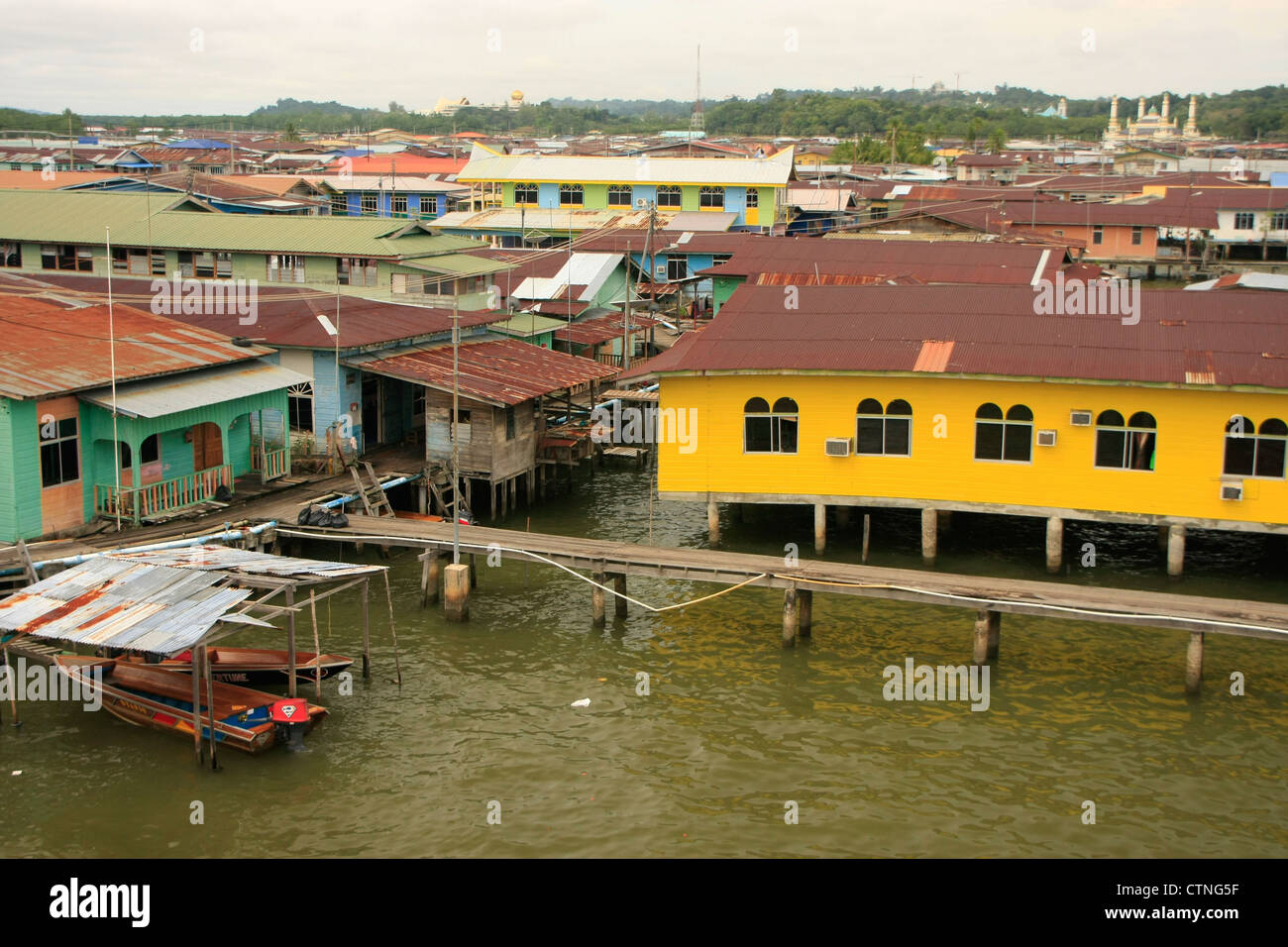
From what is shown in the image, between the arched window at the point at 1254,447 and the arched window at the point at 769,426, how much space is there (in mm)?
9464

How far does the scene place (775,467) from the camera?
30016 millimetres

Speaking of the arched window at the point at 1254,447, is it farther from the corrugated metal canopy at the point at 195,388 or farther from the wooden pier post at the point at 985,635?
the corrugated metal canopy at the point at 195,388

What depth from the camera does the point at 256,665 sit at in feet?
72.4

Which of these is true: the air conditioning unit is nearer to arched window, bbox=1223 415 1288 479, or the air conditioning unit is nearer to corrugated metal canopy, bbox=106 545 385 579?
arched window, bbox=1223 415 1288 479

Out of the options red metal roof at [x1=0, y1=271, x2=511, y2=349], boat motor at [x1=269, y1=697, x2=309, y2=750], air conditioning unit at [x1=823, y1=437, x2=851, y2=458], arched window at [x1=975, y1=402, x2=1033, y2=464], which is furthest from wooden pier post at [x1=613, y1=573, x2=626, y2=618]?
red metal roof at [x1=0, y1=271, x2=511, y2=349]

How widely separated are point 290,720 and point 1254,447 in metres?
20.7

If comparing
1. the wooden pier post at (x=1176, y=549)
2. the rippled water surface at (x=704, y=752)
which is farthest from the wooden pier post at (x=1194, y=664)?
the wooden pier post at (x=1176, y=549)

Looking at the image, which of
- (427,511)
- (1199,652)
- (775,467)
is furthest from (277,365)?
(1199,652)

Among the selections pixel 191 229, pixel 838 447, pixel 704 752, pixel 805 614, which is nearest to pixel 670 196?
pixel 191 229

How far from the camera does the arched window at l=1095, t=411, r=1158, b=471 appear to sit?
92.4 feet

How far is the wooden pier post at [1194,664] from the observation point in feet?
74.7

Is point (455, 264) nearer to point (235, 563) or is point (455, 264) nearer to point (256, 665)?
point (235, 563)

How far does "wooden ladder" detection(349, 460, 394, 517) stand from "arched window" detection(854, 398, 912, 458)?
37.3 feet
